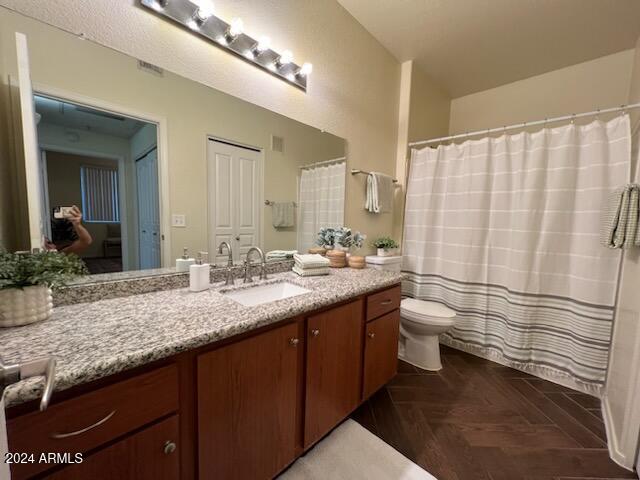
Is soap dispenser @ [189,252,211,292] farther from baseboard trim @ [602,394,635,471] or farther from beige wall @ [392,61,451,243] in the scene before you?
baseboard trim @ [602,394,635,471]

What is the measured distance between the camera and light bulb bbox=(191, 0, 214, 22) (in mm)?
1237

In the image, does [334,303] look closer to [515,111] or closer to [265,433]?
[265,433]

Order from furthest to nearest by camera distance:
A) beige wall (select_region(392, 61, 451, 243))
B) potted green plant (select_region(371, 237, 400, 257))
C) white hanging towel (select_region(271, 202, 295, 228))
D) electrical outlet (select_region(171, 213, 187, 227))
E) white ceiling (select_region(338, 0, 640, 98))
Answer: beige wall (select_region(392, 61, 451, 243)) → potted green plant (select_region(371, 237, 400, 257)) → white ceiling (select_region(338, 0, 640, 98)) → white hanging towel (select_region(271, 202, 295, 228)) → electrical outlet (select_region(171, 213, 187, 227))

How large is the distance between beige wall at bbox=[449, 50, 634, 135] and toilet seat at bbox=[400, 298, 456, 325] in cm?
222

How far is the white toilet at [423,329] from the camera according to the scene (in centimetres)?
200

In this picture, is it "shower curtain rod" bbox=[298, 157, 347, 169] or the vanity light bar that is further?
"shower curtain rod" bbox=[298, 157, 347, 169]

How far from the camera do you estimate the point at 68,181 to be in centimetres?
104

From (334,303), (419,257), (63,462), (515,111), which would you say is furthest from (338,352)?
(515,111)

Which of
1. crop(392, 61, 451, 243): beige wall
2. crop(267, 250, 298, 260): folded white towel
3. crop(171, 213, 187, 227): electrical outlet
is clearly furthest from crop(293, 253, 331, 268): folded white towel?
crop(392, 61, 451, 243): beige wall

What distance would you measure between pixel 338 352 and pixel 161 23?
175 cm

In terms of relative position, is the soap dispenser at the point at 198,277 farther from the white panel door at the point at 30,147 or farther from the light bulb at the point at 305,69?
the light bulb at the point at 305,69

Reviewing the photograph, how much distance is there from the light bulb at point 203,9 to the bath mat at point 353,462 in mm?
2208

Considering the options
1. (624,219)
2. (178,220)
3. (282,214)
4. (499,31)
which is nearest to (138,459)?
(178,220)

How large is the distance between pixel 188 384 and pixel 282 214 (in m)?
1.16
